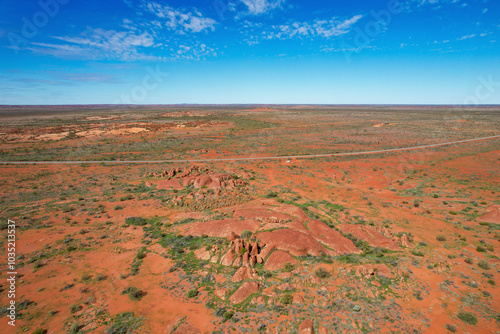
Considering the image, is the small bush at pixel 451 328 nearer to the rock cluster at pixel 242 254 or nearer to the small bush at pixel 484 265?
A: the small bush at pixel 484 265

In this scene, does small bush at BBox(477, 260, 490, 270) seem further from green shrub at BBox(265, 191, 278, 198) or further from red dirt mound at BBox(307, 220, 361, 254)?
green shrub at BBox(265, 191, 278, 198)

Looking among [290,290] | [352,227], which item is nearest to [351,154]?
[352,227]

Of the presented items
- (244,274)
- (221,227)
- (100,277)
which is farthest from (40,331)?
(221,227)

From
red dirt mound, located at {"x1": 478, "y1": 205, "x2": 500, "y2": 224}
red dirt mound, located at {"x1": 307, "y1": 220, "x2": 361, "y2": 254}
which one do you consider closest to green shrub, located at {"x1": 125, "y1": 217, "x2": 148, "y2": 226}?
red dirt mound, located at {"x1": 307, "y1": 220, "x2": 361, "y2": 254}

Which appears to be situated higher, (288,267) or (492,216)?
(492,216)

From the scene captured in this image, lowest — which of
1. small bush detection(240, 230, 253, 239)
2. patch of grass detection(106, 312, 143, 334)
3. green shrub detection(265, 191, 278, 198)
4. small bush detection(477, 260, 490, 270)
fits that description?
patch of grass detection(106, 312, 143, 334)

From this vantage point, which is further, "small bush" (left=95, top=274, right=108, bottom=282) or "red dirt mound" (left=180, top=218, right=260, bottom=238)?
"red dirt mound" (left=180, top=218, right=260, bottom=238)

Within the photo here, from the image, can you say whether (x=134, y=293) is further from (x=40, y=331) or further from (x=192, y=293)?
(x=40, y=331)

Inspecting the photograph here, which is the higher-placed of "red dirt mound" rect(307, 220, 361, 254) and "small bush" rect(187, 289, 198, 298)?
"red dirt mound" rect(307, 220, 361, 254)

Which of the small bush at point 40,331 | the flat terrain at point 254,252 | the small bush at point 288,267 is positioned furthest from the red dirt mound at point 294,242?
the small bush at point 40,331
